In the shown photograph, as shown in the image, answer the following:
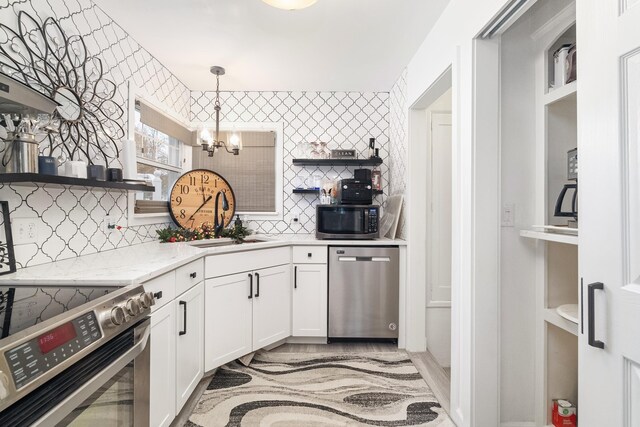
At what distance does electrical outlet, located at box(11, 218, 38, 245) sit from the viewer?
1445 mm

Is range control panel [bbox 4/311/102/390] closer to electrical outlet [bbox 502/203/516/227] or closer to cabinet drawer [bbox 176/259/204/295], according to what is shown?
cabinet drawer [bbox 176/259/204/295]

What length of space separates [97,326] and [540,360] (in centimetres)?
204

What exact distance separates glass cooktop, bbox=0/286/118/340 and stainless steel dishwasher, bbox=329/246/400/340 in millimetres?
1915

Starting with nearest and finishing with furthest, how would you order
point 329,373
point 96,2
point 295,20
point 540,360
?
point 540,360 < point 96,2 < point 295,20 < point 329,373

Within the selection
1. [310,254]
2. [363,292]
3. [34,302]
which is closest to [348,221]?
[310,254]

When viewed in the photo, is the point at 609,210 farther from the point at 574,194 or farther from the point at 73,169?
the point at 73,169

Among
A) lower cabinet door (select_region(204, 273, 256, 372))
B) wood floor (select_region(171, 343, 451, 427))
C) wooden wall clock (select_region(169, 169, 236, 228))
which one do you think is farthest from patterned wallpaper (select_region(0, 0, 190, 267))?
wood floor (select_region(171, 343, 451, 427))

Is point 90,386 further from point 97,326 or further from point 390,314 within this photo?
point 390,314

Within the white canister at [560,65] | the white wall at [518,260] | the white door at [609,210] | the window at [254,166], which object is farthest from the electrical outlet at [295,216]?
the white door at [609,210]

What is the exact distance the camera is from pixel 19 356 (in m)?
0.70

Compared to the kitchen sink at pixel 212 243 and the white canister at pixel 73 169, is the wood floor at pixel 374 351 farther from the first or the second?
the white canister at pixel 73 169

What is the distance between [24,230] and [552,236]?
2512 millimetres

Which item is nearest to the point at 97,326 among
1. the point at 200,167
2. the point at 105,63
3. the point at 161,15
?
the point at 105,63

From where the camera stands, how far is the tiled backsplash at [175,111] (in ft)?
5.22
